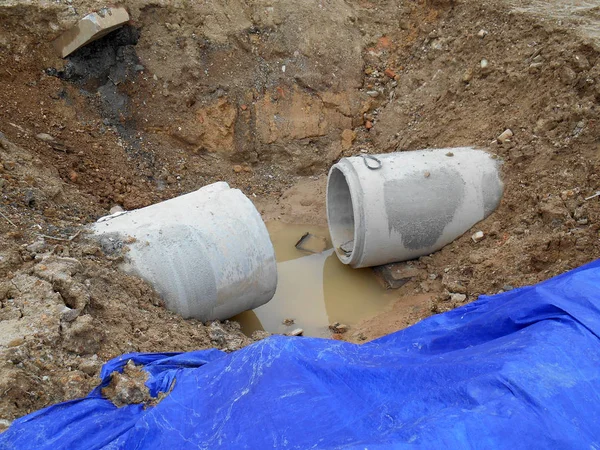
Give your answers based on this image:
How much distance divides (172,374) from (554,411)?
2.01 metres

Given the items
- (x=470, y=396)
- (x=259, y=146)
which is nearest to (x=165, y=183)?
(x=259, y=146)

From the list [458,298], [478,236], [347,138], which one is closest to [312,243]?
[347,138]

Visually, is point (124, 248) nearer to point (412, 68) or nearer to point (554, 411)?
point (554, 411)

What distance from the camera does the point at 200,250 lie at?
165 inches

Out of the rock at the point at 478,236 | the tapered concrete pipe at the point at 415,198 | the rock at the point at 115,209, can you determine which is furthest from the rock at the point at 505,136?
the rock at the point at 115,209

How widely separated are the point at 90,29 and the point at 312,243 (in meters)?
3.33

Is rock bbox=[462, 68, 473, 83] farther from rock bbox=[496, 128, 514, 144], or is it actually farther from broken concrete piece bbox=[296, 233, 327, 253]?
broken concrete piece bbox=[296, 233, 327, 253]

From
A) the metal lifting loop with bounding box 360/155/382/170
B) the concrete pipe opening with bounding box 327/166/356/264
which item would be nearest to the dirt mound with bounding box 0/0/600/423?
the concrete pipe opening with bounding box 327/166/356/264

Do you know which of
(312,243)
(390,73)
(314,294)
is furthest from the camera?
(390,73)

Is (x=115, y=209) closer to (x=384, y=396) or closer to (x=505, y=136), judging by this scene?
(x=384, y=396)

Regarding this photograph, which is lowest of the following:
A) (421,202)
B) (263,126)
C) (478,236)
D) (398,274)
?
(398,274)

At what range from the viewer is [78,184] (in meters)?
5.60

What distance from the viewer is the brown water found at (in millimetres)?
5184

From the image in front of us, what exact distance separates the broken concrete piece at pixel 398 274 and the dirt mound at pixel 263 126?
106 mm
